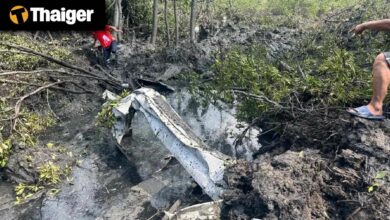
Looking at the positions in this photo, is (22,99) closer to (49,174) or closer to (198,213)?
(49,174)

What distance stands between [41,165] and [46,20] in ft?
17.2

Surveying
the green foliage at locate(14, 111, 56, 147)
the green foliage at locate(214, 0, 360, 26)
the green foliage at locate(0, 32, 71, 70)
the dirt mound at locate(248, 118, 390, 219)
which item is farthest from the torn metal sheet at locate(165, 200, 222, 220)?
the green foliage at locate(214, 0, 360, 26)

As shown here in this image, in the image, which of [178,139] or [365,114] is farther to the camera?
[178,139]

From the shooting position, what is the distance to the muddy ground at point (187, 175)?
11.3 ft

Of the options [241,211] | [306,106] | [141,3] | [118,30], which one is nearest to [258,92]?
[306,106]

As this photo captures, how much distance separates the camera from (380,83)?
3.87 m

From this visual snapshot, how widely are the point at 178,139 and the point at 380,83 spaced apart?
2.21 m

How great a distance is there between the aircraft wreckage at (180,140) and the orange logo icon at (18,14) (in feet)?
14.6

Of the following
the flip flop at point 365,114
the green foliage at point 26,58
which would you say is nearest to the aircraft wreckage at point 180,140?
the flip flop at point 365,114

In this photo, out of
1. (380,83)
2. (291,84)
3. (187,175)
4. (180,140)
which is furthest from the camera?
(187,175)

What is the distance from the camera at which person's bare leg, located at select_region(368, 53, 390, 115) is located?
3873mm

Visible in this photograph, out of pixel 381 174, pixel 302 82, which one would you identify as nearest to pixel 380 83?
pixel 381 174

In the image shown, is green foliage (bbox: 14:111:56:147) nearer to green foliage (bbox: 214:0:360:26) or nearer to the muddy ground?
the muddy ground

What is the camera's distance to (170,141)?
15.8 feet
